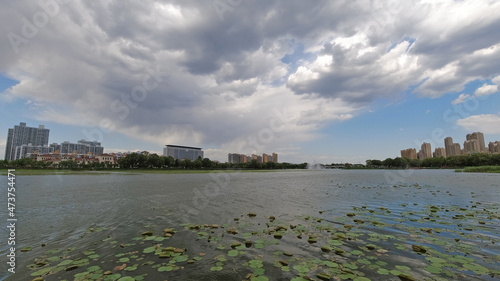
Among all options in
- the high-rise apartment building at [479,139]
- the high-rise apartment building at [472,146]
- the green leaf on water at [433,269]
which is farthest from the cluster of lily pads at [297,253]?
the high-rise apartment building at [479,139]

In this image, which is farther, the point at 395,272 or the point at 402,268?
the point at 402,268

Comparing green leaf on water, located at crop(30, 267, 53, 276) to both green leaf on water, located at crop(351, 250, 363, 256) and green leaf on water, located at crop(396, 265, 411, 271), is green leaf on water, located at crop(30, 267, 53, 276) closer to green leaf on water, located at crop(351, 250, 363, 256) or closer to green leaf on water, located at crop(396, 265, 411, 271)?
green leaf on water, located at crop(351, 250, 363, 256)

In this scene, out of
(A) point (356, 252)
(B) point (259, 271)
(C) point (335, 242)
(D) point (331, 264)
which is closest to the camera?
(B) point (259, 271)

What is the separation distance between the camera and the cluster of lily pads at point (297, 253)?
24.7 feet

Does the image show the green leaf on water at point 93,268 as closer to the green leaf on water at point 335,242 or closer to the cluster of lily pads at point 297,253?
the cluster of lily pads at point 297,253

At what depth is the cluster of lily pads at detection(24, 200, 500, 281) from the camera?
7527 millimetres

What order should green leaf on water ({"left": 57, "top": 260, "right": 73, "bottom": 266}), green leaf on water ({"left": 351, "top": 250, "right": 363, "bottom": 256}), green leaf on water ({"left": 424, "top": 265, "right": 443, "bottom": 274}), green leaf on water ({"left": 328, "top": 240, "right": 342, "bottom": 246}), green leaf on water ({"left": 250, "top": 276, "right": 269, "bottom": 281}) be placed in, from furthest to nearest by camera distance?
green leaf on water ({"left": 328, "top": 240, "right": 342, "bottom": 246}) < green leaf on water ({"left": 351, "top": 250, "right": 363, "bottom": 256}) < green leaf on water ({"left": 57, "top": 260, "right": 73, "bottom": 266}) < green leaf on water ({"left": 424, "top": 265, "right": 443, "bottom": 274}) < green leaf on water ({"left": 250, "top": 276, "right": 269, "bottom": 281})

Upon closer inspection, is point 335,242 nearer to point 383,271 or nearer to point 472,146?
point 383,271

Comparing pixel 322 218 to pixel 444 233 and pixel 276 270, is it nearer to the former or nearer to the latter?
pixel 444 233

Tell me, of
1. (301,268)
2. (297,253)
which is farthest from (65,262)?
(297,253)

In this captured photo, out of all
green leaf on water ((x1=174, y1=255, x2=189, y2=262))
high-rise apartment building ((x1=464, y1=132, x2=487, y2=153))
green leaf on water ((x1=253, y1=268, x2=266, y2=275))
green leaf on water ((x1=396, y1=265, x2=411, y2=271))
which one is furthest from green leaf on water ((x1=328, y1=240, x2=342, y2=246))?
high-rise apartment building ((x1=464, y1=132, x2=487, y2=153))

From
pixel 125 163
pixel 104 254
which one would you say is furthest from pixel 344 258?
pixel 125 163

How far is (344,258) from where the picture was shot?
28.8ft

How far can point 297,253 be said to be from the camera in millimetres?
9484
